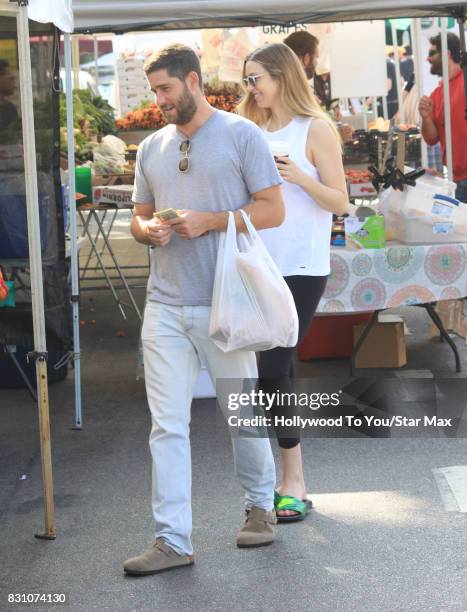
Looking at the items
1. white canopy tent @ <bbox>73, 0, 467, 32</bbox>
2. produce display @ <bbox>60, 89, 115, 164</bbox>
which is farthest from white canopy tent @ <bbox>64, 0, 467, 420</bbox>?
produce display @ <bbox>60, 89, 115, 164</bbox>

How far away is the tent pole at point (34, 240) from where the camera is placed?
4.42m

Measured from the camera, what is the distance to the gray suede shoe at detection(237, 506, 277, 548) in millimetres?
4473

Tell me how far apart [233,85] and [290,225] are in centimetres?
713

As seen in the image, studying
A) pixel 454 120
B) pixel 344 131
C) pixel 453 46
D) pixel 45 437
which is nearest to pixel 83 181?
pixel 344 131

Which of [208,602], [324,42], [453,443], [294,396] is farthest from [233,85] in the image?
[208,602]

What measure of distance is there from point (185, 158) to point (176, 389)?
33.2 inches

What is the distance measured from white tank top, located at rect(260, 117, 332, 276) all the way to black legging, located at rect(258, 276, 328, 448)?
50 millimetres

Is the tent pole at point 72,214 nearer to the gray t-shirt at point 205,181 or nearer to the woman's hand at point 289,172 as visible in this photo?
the woman's hand at point 289,172

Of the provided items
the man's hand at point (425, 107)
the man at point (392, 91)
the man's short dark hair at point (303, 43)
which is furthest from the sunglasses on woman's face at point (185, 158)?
the man at point (392, 91)

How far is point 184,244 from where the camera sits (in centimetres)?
421

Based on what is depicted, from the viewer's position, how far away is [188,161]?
416 cm

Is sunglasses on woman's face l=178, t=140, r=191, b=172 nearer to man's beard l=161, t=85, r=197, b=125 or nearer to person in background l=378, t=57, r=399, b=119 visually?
man's beard l=161, t=85, r=197, b=125

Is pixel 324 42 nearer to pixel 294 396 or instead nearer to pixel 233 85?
pixel 233 85

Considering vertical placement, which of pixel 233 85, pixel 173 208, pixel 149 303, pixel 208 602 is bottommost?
pixel 208 602
